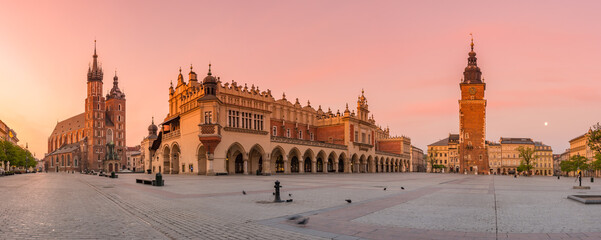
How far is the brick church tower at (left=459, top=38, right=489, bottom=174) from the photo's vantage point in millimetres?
90312

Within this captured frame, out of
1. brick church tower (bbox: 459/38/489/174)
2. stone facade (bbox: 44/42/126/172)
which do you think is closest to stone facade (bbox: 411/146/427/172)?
brick church tower (bbox: 459/38/489/174)

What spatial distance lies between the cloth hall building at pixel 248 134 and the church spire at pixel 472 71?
29608 mm

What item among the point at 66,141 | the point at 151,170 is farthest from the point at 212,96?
the point at 66,141

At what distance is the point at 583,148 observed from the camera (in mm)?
117375

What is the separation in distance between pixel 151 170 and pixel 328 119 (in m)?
36.2

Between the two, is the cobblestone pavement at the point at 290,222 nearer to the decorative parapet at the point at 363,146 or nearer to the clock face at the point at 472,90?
the decorative parapet at the point at 363,146

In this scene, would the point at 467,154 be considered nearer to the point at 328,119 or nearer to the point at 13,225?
the point at 328,119

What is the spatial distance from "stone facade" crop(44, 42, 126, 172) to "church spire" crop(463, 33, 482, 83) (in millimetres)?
115314

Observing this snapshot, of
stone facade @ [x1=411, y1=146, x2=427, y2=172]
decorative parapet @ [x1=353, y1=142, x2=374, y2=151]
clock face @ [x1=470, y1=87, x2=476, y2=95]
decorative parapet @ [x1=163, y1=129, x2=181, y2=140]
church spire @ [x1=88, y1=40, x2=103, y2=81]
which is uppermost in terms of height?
church spire @ [x1=88, y1=40, x2=103, y2=81]

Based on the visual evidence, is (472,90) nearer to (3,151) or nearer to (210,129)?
(210,129)

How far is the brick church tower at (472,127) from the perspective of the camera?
3556 inches

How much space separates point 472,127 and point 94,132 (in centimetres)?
12740

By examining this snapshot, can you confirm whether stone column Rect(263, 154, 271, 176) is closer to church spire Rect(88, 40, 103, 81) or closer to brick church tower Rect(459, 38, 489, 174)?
brick church tower Rect(459, 38, 489, 174)

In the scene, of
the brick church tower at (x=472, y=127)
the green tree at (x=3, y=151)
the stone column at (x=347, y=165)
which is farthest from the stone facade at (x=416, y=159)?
the green tree at (x=3, y=151)
